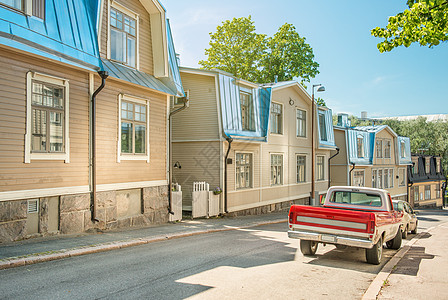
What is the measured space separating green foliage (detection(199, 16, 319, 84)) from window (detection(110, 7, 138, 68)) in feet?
76.8

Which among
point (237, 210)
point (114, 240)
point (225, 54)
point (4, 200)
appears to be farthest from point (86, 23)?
point (225, 54)

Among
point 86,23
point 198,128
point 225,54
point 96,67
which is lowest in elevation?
point 198,128

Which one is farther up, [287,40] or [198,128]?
[287,40]

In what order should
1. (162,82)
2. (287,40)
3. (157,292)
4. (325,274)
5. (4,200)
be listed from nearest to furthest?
1. (157,292)
2. (325,274)
3. (4,200)
4. (162,82)
5. (287,40)

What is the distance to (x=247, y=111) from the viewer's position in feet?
66.1

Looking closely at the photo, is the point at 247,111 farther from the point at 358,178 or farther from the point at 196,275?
the point at 358,178

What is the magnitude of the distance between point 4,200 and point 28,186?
0.71m

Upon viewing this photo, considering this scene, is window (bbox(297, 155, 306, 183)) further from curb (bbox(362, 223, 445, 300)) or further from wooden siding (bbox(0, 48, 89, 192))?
wooden siding (bbox(0, 48, 89, 192))

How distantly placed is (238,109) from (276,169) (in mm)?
5746

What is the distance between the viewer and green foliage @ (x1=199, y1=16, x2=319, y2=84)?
36.1m

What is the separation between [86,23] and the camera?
1093 cm

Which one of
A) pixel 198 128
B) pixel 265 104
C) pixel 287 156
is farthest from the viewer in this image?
pixel 287 156

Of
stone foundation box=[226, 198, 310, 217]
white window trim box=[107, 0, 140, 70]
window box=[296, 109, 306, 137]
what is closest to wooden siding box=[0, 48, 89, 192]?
white window trim box=[107, 0, 140, 70]

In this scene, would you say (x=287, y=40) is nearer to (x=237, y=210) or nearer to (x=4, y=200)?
(x=237, y=210)
